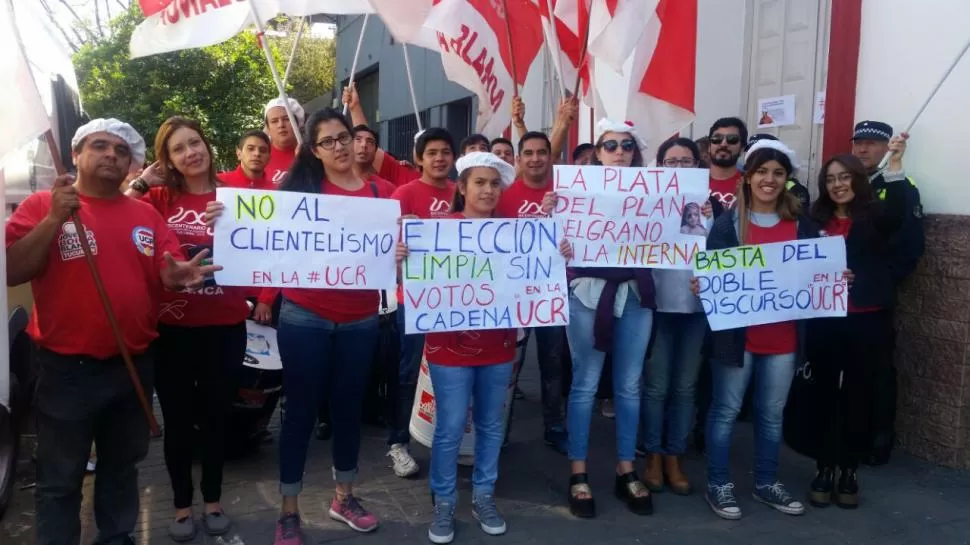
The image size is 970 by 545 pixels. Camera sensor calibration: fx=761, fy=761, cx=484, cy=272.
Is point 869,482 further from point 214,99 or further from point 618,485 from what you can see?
point 214,99

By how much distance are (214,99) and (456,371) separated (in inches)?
459

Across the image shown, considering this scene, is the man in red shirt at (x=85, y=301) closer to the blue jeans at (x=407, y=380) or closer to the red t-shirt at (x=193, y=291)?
the red t-shirt at (x=193, y=291)

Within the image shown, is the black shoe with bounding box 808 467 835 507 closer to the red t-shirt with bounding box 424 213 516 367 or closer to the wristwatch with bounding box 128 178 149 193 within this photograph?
the red t-shirt with bounding box 424 213 516 367

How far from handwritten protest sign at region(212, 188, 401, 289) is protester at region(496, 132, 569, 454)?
2.53ft

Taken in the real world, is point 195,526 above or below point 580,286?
below

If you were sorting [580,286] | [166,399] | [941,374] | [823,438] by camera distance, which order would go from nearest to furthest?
[166,399], [580,286], [823,438], [941,374]

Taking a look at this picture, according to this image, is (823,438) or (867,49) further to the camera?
(867,49)

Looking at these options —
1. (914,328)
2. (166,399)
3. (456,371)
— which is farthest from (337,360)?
(914,328)

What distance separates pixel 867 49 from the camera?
18.1ft

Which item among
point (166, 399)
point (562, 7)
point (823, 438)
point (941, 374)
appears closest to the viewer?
point (166, 399)

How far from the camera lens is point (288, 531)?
12.1ft

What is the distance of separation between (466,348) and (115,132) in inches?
72.0

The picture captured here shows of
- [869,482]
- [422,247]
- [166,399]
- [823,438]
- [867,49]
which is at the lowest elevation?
[869,482]

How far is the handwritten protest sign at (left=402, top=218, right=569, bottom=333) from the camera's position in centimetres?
370
